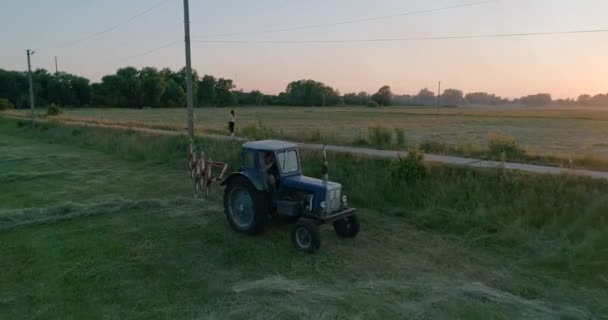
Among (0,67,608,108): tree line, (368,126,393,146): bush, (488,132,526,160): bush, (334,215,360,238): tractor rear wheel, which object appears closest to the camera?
(334,215,360,238): tractor rear wheel

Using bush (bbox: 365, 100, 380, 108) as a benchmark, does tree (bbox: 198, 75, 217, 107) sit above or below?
above

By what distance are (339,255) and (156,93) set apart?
102344 mm

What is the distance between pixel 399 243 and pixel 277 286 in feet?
10.3

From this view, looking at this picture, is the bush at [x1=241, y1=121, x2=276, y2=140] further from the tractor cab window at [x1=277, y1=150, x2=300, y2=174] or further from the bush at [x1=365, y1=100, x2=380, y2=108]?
the bush at [x1=365, y1=100, x2=380, y2=108]

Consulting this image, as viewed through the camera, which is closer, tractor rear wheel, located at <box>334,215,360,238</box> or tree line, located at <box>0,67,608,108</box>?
tractor rear wheel, located at <box>334,215,360,238</box>

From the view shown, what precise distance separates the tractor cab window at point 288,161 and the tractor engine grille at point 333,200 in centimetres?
95

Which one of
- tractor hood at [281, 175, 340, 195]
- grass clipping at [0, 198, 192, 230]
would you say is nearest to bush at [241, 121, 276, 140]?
grass clipping at [0, 198, 192, 230]

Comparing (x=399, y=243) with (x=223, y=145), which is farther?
(x=223, y=145)

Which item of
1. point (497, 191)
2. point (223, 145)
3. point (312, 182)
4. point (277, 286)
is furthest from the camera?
point (223, 145)

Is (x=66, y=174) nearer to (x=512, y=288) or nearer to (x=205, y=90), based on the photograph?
(x=512, y=288)

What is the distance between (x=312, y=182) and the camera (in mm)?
7762

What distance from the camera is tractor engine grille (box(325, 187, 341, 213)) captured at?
752 cm

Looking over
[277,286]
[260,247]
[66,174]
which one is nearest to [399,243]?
[260,247]

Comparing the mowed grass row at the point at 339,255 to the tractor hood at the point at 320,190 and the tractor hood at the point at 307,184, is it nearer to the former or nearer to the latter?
the tractor hood at the point at 320,190
